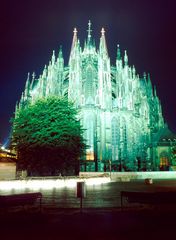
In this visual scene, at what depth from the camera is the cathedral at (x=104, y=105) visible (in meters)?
44.0

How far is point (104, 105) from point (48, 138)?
19417mm

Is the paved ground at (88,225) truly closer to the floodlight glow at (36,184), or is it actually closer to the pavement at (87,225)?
the pavement at (87,225)

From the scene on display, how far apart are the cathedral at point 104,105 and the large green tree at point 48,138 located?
12.6 meters

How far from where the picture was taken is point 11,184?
A: 2106cm

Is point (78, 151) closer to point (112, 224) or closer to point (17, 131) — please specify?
point (17, 131)

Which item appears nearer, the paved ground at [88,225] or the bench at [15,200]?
the paved ground at [88,225]

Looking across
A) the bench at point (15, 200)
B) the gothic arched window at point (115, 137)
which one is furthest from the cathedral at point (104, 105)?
the bench at point (15, 200)

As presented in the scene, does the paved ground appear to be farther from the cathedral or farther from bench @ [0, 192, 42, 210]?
the cathedral

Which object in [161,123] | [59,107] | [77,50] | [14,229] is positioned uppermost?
[77,50]

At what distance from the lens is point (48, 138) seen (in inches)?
1091

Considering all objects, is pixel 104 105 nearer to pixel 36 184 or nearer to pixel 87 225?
pixel 36 184

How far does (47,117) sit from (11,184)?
9682mm

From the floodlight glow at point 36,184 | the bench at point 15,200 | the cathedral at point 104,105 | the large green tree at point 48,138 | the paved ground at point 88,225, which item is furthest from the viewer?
the cathedral at point 104,105

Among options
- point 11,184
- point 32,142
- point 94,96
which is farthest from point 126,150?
point 11,184
